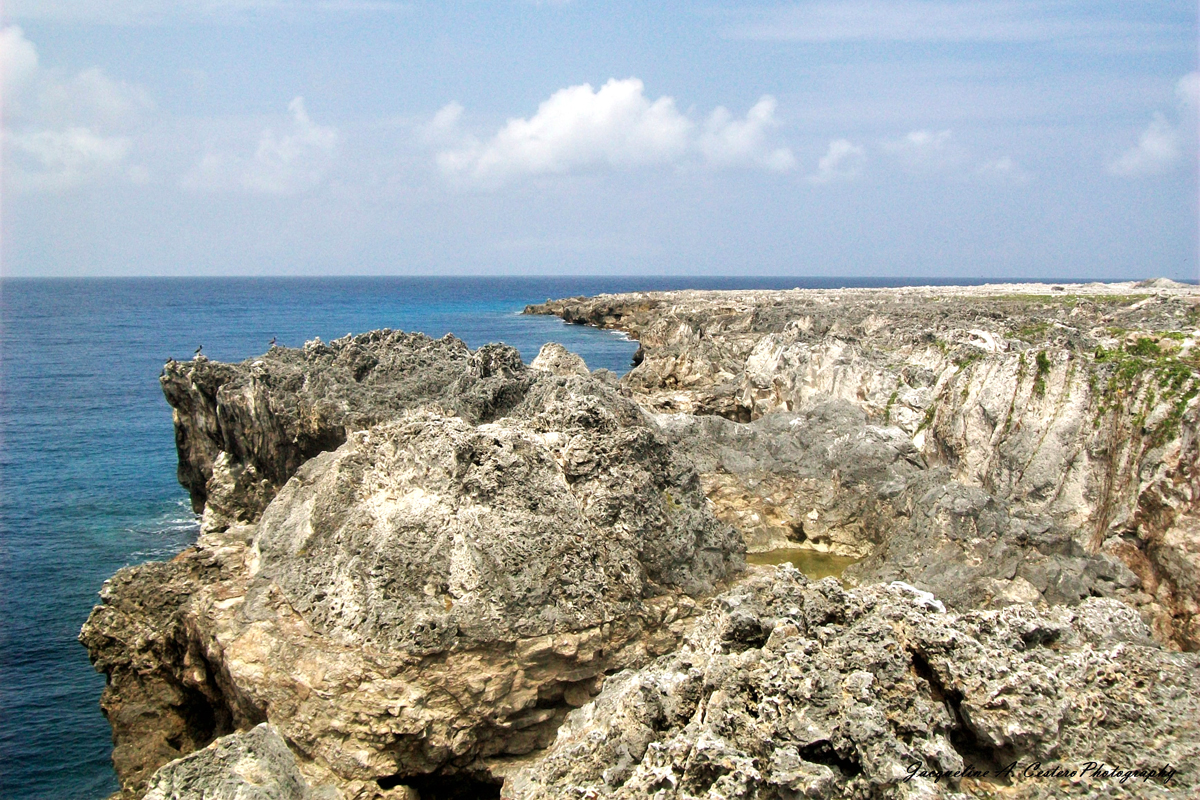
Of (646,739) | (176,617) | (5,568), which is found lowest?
(5,568)

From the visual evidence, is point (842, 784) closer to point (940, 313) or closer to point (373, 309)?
point (940, 313)

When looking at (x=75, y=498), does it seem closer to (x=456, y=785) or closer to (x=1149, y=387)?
(x=456, y=785)

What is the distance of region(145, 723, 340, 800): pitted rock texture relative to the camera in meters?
7.60

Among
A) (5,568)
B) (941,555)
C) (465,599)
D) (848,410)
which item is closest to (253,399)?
(5,568)

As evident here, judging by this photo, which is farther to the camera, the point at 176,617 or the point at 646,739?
the point at 176,617

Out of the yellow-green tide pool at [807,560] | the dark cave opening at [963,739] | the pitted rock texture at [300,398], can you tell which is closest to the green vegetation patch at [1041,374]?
the yellow-green tide pool at [807,560]

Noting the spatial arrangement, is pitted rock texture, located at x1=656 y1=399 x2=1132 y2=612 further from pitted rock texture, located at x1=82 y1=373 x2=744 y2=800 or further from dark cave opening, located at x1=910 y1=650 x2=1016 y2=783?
dark cave opening, located at x1=910 y1=650 x2=1016 y2=783

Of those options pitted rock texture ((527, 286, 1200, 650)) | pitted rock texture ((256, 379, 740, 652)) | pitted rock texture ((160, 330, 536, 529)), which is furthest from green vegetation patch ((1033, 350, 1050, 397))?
pitted rock texture ((160, 330, 536, 529))

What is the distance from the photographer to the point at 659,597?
13.1 meters

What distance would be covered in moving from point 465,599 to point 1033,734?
22.3 feet

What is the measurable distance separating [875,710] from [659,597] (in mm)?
5956

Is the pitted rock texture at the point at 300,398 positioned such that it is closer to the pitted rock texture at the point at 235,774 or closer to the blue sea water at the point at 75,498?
the blue sea water at the point at 75,498

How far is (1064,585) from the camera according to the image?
14.6 metres

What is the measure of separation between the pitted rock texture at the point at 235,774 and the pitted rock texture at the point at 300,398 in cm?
912
